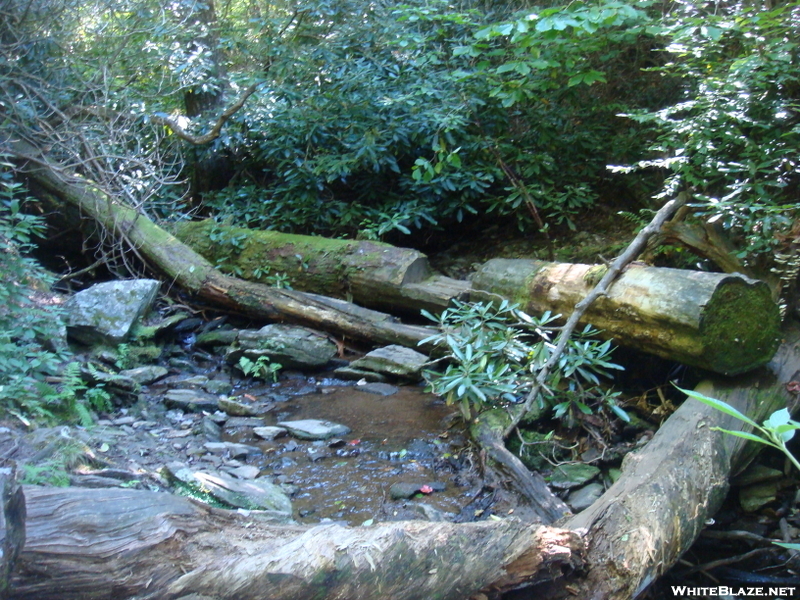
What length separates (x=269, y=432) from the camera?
438 centimetres

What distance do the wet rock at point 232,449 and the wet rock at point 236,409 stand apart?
0.56 meters

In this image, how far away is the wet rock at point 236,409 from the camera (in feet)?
15.6

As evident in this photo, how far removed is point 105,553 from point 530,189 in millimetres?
5807

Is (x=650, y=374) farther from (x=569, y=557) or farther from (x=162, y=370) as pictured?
(x=162, y=370)

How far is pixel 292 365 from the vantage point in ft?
18.7

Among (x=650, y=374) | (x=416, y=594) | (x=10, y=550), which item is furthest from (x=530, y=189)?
(x=10, y=550)

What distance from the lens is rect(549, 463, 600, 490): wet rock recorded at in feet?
12.1

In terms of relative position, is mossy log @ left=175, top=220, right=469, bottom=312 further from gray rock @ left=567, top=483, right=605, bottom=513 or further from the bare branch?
gray rock @ left=567, top=483, right=605, bottom=513

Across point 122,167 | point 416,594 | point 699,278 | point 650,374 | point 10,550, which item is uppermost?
point 122,167

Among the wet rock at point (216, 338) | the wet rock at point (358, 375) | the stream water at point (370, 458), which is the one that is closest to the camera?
the stream water at point (370, 458)

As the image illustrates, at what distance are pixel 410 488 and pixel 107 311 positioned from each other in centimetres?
328

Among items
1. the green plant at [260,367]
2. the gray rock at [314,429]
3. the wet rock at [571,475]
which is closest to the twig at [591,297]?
the wet rock at [571,475]

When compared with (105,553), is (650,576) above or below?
below

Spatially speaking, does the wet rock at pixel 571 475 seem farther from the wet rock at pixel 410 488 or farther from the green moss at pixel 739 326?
the green moss at pixel 739 326
